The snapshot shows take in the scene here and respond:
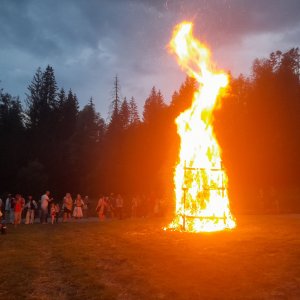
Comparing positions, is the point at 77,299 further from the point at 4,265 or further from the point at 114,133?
the point at 114,133

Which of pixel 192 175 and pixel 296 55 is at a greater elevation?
pixel 296 55

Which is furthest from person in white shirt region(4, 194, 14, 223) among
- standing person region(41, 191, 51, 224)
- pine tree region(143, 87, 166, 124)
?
pine tree region(143, 87, 166, 124)

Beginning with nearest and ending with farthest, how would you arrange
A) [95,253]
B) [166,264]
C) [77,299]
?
[77,299], [166,264], [95,253]

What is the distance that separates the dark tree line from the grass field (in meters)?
25.6

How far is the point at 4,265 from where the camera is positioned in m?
11.7

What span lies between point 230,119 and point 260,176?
8.69m

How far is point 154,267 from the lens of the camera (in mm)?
10961

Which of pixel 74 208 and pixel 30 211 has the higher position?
pixel 74 208

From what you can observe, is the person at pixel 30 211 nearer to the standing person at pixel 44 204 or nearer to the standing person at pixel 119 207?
the standing person at pixel 44 204

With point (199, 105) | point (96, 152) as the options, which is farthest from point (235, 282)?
point (96, 152)

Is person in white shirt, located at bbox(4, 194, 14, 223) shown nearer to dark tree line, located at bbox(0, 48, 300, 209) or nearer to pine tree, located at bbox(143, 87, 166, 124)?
dark tree line, located at bbox(0, 48, 300, 209)

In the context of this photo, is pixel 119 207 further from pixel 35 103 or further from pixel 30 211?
pixel 35 103

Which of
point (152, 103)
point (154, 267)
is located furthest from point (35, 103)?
point (154, 267)

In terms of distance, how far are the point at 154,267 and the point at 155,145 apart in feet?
164
